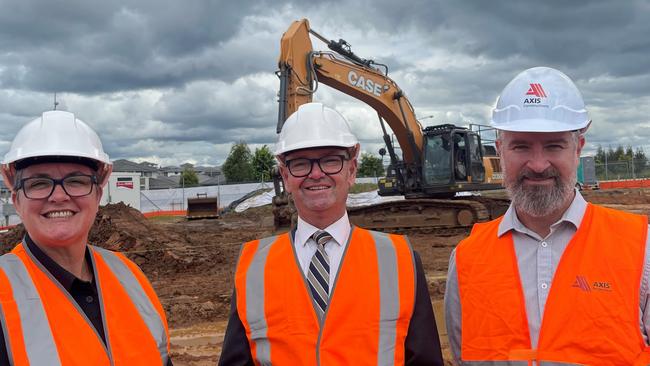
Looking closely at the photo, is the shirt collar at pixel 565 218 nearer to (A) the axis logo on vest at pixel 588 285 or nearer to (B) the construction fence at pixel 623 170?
(A) the axis logo on vest at pixel 588 285

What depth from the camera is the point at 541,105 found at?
266cm

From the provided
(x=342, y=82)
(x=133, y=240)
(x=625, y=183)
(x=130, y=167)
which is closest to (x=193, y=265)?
(x=133, y=240)

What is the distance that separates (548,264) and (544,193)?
0.31 metres

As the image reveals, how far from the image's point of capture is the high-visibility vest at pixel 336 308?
2523mm

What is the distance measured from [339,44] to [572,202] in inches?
451

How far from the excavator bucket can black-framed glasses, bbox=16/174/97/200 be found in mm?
22595

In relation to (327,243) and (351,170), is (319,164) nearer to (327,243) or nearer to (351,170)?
(351,170)

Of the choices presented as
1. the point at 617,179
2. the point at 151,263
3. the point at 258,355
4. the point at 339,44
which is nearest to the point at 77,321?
the point at 258,355

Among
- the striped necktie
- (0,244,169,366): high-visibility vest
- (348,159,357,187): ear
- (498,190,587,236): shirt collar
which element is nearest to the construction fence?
(498,190,587,236): shirt collar

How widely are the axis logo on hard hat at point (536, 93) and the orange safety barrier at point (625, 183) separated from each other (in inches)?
1639

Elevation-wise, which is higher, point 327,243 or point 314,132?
point 314,132

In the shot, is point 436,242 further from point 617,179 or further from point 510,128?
point 617,179

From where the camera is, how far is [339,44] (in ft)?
44.8

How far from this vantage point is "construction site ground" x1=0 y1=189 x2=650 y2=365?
768cm
